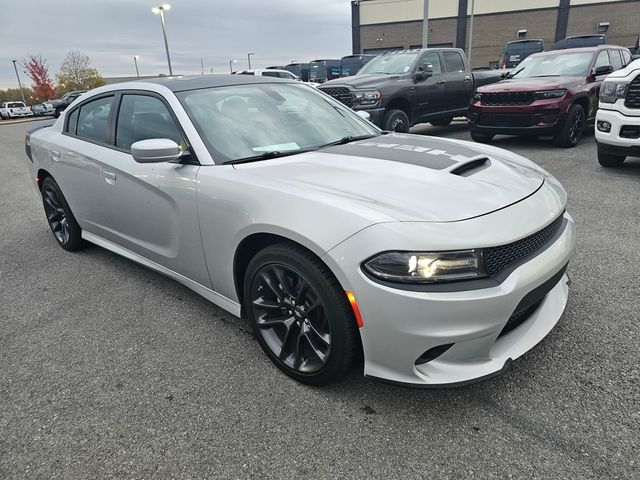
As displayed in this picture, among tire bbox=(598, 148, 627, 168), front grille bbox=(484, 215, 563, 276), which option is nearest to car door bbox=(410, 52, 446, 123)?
tire bbox=(598, 148, 627, 168)

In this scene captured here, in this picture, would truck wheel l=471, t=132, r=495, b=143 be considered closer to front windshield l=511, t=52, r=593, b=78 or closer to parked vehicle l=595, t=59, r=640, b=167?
front windshield l=511, t=52, r=593, b=78

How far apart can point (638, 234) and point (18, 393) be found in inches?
191

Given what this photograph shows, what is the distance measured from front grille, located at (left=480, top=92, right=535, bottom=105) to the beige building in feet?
125

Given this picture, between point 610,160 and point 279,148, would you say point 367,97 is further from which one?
point 279,148

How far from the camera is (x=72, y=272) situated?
4047 millimetres

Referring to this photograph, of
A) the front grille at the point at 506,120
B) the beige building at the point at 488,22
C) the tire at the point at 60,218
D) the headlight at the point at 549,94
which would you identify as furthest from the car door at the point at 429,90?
the beige building at the point at 488,22

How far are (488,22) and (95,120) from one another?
45.6 m

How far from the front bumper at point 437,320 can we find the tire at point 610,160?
5284 millimetres

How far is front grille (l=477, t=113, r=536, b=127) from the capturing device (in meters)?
7.82

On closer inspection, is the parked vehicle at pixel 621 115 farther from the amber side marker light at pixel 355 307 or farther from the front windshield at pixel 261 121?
the amber side marker light at pixel 355 307

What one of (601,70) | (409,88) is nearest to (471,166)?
(409,88)

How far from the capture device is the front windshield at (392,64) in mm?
9492

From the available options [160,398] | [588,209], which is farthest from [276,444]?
[588,209]

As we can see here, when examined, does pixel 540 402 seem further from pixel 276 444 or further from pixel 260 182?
pixel 260 182
